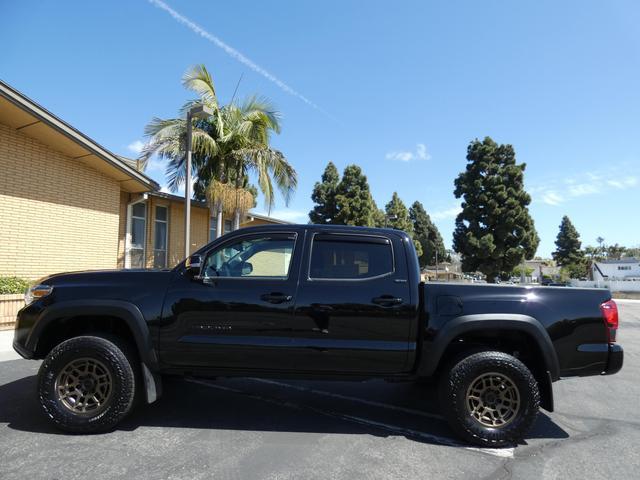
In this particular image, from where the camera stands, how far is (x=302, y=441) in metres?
3.72

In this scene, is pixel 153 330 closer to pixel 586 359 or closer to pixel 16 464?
pixel 16 464

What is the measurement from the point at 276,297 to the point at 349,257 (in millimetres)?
784

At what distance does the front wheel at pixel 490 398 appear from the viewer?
367 cm

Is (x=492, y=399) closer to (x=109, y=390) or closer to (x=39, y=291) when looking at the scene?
(x=109, y=390)

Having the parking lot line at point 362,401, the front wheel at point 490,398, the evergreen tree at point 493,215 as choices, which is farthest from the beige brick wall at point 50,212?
the evergreen tree at point 493,215

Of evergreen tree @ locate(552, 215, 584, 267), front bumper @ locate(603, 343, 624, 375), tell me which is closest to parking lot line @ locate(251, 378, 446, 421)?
front bumper @ locate(603, 343, 624, 375)

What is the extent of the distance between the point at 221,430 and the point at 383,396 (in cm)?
207

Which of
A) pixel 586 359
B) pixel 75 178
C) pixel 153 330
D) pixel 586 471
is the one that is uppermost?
pixel 75 178

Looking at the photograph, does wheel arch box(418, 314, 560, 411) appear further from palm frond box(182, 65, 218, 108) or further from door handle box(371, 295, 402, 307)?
palm frond box(182, 65, 218, 108)

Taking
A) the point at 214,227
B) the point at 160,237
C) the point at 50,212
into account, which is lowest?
the point at 160,237

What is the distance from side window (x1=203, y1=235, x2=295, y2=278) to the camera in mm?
4004

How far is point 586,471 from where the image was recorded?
10.8 ft

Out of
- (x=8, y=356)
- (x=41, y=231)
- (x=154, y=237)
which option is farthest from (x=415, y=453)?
(x=154, y=237)

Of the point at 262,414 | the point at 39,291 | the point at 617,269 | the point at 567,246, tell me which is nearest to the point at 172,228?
the point at 39,291
